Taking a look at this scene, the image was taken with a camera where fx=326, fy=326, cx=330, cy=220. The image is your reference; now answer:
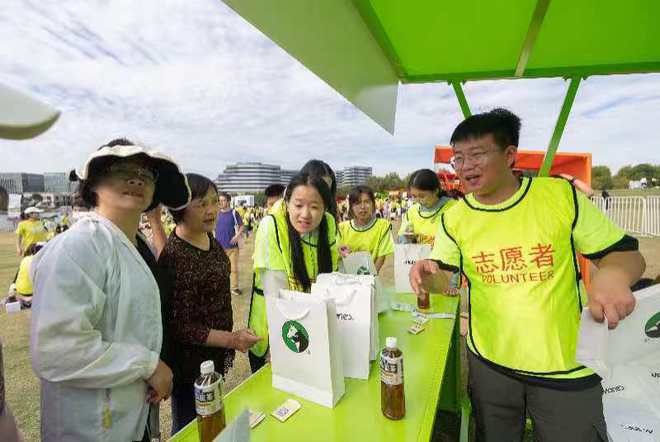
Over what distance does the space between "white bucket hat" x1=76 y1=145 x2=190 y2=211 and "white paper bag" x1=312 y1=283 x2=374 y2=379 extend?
80 cm

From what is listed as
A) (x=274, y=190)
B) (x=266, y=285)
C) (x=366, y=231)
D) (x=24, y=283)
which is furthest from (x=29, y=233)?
(x=266, y=285)

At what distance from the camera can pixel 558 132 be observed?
2074 mm

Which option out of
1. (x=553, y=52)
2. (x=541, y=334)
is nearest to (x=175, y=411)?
(x=541, y=334)

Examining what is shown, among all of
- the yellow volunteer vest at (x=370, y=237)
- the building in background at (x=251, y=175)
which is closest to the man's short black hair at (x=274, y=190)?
the yellow volunteer vest at (x=370, y=237)

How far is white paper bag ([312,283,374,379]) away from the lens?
1.31 meters

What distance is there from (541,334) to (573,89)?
1.47 metres

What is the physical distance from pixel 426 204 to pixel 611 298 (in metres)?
2.73

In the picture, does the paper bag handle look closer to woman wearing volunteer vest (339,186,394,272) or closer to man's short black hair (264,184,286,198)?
woman wearing volunteer vest (339,186,394,272)

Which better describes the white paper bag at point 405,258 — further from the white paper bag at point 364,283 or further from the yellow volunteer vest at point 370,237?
the white paper bag at point 364,283

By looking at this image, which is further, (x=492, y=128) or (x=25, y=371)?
(x=25, y=371)

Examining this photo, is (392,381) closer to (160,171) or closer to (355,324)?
(355,324)

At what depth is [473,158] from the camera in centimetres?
142

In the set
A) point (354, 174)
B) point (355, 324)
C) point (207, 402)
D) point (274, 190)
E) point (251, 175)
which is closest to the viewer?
point (207, 402)

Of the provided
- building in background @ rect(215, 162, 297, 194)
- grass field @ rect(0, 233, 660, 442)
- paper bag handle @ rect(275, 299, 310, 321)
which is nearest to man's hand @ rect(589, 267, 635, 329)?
paper bag handle @ rect(275, 299, 310, 321)
